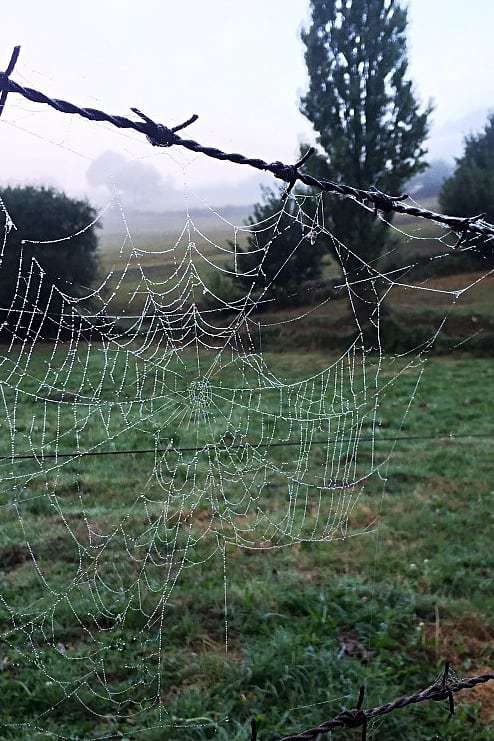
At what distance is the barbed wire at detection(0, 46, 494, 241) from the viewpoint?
124 centimetres

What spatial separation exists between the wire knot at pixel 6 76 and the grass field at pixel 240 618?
223cm

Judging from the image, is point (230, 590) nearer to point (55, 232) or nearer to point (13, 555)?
point (13, 555)

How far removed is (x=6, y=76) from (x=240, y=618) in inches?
128

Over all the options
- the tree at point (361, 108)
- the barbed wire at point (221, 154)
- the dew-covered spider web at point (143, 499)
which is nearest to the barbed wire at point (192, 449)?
the dew-covered spider web at point (143, 499)

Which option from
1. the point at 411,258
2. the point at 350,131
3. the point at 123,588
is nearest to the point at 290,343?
the point at 411,258

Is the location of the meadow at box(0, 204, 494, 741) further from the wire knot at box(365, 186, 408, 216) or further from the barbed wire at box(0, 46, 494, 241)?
the wire knot at box(365, 186, 408, 216)

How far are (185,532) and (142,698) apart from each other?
1.70 metres

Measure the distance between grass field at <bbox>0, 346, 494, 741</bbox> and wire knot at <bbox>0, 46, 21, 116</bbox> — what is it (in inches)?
87.9

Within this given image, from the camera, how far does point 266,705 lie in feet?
10.2

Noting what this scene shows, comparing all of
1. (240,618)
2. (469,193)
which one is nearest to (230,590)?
(240,618)

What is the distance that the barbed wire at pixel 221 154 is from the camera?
124cm

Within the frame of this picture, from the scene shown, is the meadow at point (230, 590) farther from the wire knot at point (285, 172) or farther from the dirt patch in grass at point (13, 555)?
the wire knot at point (285, 172)

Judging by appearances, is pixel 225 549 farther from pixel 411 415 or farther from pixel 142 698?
pixel 411 415

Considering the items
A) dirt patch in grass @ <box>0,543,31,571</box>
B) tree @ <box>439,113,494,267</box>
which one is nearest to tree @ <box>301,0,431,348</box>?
tree @ <box>439,113,494,267</box>
